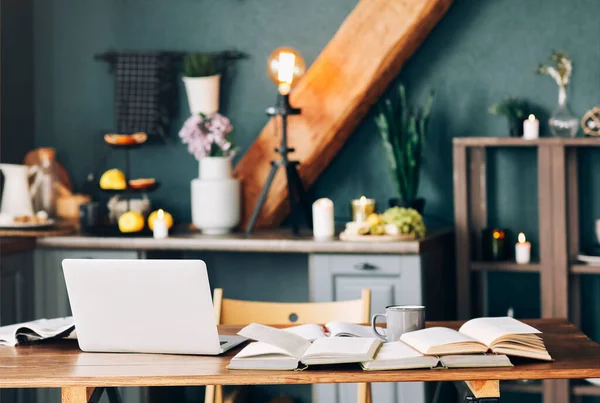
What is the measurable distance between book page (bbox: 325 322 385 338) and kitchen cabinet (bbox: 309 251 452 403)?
1.24 metres

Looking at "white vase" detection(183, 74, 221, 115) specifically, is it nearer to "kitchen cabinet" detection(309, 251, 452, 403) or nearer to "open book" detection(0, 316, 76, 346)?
"kitchen cabinet" detection(309, 251, 452, 403)

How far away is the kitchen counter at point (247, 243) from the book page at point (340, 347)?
1.52 meters

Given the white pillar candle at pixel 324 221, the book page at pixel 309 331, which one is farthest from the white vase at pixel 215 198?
the book page at pixel 309 331

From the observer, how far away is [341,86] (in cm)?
405

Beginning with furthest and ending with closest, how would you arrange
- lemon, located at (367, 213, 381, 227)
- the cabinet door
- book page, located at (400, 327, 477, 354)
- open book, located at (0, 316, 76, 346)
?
1. lemon, located at (367, 213, 381, 227)
2. the cabinet door
3. open book, located at (0, 316, 76, 346)
4. book page, located at (400, 327, 477, 354)

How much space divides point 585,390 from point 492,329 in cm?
201

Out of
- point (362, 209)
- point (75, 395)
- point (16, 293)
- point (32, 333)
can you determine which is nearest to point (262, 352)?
point (75, 395)

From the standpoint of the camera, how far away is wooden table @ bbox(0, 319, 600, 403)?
187 centimetres

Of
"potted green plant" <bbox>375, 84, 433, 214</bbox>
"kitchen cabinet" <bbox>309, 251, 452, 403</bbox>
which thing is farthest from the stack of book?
"potted green plant" <bbox>375, 84, 433, 214</bbox>

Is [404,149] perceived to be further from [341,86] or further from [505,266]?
[505,266]

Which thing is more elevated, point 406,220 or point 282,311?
Answer: point 406,220

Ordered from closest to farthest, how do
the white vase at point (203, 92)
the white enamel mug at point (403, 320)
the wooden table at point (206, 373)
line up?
the wooden table at point (206, 373) → the white enamel mug at point (403, 320) → the white vase at point (203, 92)

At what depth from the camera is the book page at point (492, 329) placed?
2.00 meters

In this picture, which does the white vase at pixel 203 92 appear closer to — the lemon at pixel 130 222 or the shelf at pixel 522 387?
the lemon at pixel 130 222
